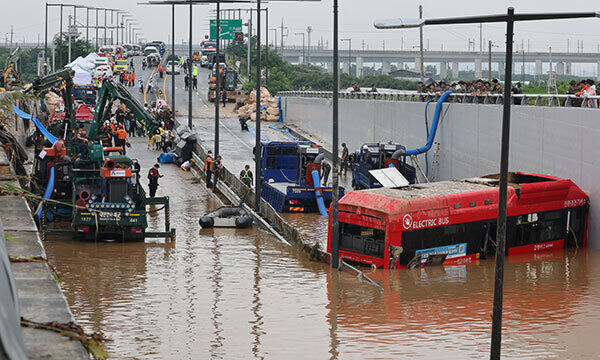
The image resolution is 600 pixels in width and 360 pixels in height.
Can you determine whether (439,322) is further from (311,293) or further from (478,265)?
(478,265)

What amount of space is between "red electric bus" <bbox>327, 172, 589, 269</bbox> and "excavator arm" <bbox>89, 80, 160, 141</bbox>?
1443 cm

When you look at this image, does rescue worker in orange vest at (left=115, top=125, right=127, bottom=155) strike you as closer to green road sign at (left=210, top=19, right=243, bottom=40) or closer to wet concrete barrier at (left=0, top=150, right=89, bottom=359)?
wet concrete barrier at (left=0, top=150, right=89, bottom=359)

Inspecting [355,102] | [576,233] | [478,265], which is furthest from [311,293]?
[355,102]

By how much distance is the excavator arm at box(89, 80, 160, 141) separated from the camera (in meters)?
39.3

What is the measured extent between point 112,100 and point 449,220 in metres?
18.3

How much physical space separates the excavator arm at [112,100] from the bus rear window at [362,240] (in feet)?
50.1

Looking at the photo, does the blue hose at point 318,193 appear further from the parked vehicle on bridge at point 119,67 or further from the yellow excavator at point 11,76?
the parked vehicle on bridge at point 119,67

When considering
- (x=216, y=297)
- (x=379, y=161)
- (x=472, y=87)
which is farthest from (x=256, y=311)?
(x=472, y=87)

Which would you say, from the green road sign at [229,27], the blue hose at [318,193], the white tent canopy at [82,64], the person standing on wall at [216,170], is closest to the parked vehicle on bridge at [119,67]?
the green road sign at [229,27]

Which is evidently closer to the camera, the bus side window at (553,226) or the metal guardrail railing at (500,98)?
the bus side window at (553,226)

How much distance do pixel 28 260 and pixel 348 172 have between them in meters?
42.4

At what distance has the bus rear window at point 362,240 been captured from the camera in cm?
2606

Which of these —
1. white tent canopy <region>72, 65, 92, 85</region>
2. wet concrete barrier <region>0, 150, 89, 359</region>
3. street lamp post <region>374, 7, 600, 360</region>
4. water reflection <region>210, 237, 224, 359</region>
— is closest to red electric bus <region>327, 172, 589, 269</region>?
water reflection <region>210, 237, 224, 359</region>

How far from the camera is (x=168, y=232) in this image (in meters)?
31.4
